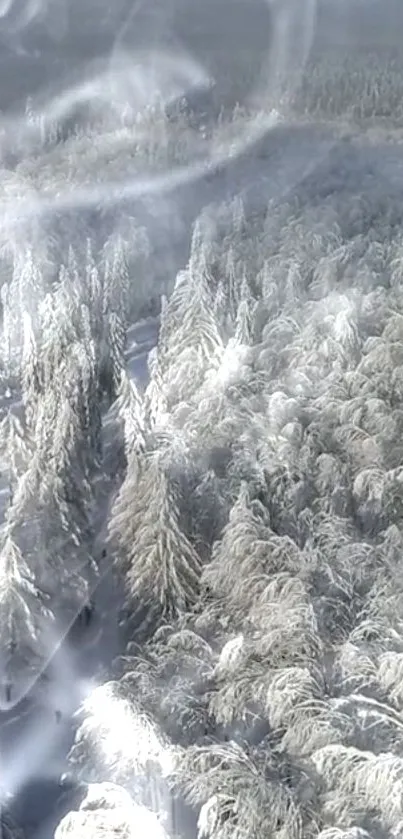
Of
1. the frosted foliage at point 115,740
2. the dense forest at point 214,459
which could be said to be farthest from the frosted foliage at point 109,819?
the frosted foliage at point 115,740

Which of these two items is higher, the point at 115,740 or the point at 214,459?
the point at 214,459

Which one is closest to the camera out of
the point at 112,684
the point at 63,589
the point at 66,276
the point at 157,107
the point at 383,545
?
the point at 112,684

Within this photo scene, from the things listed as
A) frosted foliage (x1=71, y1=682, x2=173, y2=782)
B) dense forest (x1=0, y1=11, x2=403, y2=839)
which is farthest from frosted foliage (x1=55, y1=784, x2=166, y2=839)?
frosted foliage (x1=71, y1=682, x2=173, y2=782)

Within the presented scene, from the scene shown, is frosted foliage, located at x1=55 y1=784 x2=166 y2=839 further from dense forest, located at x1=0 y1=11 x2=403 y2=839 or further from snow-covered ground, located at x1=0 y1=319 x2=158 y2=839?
snow-covered ground, located at x1=0 y1=319 x2=158 y2=839

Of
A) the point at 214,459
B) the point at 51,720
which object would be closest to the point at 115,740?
the point at 51,720

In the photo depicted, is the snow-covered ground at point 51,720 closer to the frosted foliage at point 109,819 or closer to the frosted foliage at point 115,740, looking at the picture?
the frosted foliage at point 115,740

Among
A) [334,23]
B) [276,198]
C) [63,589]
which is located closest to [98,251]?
[276,198]

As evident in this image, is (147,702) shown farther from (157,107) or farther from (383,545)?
(157,107)

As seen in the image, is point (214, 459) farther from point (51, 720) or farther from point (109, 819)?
point (109, 819)

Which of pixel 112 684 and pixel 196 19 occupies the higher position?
pixel 196 19
